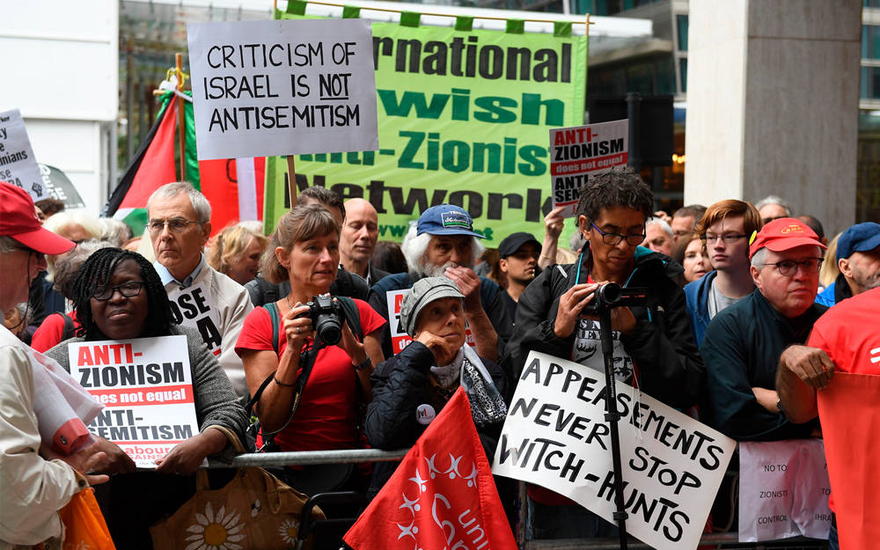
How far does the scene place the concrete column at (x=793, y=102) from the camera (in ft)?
31.6

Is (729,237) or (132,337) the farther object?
(729,237)

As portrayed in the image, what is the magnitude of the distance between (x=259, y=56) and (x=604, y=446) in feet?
10.2

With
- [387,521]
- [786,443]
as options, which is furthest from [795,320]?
[387,521]

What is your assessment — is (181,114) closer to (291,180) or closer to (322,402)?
(291,180)

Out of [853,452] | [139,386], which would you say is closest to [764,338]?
[853,452]

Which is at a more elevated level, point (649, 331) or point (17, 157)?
point (17, 157)

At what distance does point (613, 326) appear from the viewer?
14.5 ft

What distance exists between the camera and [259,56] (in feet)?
20.8

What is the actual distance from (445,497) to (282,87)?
285 centimetres

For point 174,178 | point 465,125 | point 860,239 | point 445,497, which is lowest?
point 445,497

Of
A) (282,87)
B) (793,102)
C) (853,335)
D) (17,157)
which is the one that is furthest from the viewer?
(793,102)

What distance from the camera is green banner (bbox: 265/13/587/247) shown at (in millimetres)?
8453

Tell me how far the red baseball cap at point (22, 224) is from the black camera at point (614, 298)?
1903mm

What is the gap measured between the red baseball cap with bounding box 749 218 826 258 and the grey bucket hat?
4.30 feet
